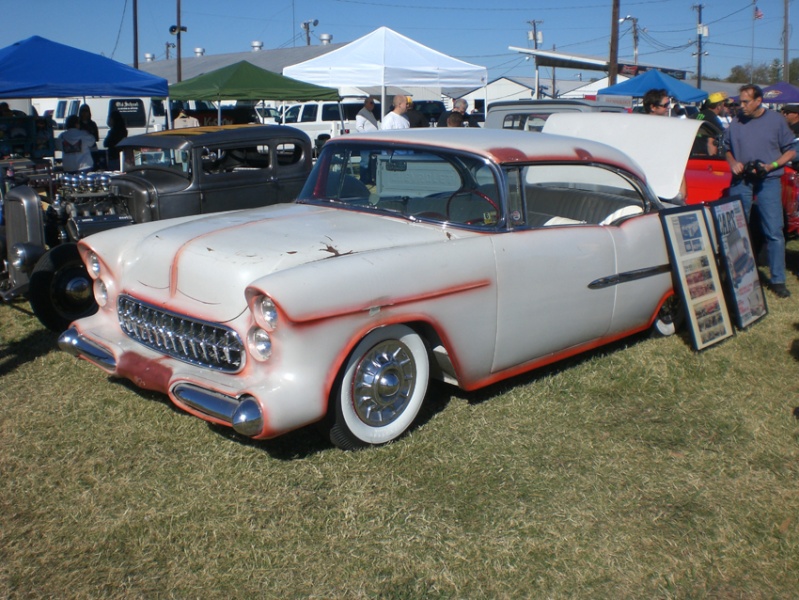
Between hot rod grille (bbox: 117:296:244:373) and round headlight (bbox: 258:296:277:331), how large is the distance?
22 centimetres

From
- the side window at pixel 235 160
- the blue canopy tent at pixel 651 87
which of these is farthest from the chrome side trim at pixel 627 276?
the blue canopy tent at pixel 651 87

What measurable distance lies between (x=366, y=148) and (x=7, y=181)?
4.29 m

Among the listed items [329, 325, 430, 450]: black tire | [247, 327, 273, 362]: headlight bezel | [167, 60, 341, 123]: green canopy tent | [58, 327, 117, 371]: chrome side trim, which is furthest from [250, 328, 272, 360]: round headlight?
[167, 60, 341, 123]: green canopy tent

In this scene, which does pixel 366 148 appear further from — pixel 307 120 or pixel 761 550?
pixel 307 120

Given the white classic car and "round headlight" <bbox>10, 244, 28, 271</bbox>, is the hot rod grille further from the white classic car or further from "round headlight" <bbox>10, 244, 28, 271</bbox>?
"round headlight" <bbox>10, 244, 28, 271</bbox>

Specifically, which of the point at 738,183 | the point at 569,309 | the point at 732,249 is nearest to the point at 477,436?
the point at 569,309

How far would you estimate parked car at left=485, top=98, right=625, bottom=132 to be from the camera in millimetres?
9656

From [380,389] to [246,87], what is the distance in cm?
1325

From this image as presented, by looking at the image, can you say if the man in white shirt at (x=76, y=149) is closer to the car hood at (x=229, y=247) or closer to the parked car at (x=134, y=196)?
the parked car at (x=134, y=196)

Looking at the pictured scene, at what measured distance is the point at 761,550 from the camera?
3.05 metres

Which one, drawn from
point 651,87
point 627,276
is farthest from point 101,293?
point 651,87

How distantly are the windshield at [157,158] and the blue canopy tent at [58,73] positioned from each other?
14.0 feet

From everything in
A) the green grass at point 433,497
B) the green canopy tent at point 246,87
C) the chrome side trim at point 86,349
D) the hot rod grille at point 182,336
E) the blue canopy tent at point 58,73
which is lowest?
the green grass at point 433,497

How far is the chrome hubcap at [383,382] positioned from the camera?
368cm
